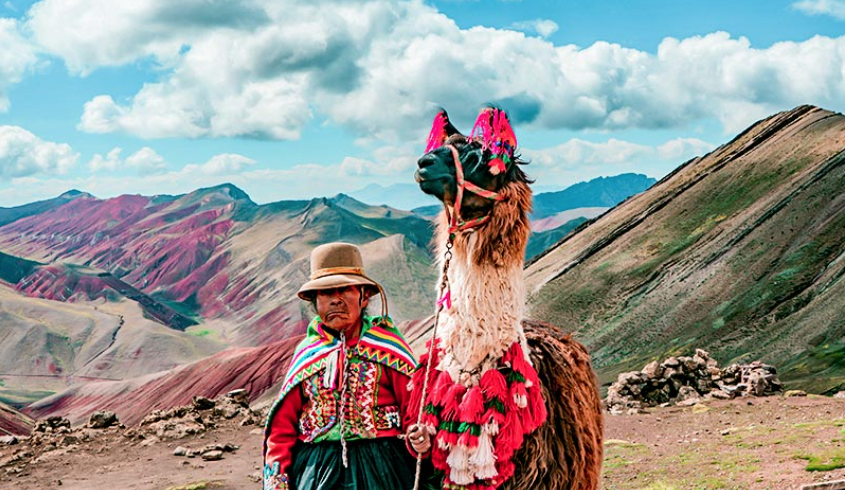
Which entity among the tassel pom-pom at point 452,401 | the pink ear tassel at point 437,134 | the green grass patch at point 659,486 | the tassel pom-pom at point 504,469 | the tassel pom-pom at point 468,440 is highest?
the pink ear tassel at point 437,134

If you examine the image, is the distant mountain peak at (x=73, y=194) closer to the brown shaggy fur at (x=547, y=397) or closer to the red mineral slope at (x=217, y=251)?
the red mineral slope at (x=217, y=251)

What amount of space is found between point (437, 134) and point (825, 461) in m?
6.85

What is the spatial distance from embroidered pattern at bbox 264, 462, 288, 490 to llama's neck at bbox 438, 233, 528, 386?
89cm

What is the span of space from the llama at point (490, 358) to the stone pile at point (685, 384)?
1217 cm

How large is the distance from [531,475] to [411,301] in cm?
4938

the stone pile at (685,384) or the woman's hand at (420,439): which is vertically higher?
the woman's hand at (420,439)

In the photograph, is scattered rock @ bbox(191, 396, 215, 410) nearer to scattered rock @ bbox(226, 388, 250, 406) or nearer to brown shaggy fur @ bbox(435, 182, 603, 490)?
scattered rock @ bbox(226, 388, 250, 406)

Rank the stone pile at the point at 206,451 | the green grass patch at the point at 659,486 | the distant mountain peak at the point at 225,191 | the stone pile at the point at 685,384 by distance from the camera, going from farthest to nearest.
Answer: the distant mountain peak at the point at 225,191 → the stone pile at the point at 685,384 → the stone pile at the point at 206,451 → the green grass patch at the point at 659,486

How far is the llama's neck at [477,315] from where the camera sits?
Answer: 3465 millimetres

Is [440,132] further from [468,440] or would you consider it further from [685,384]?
[685,384]

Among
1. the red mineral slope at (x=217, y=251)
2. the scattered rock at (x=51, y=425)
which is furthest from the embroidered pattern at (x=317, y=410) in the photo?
the red mineral slope at (x=217, y=251)

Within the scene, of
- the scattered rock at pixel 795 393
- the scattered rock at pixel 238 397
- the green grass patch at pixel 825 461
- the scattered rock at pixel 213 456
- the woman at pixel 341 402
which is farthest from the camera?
the scattered rock at pixel 238 397

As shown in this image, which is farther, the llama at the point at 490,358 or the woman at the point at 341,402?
the woman at the point at 341,402

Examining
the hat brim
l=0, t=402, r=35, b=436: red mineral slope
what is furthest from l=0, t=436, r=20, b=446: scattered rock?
the hat brim
